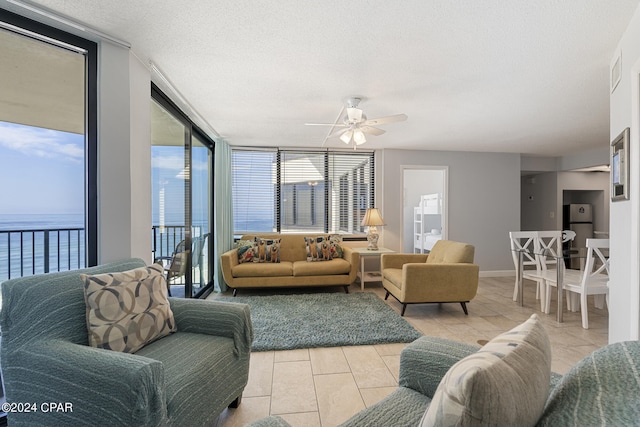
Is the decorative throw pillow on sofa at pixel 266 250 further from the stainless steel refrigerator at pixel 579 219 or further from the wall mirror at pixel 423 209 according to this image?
the stainless steel refrigerator at pixel 579 219

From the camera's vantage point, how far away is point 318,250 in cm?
461

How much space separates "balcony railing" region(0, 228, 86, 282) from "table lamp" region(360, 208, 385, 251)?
147 inches

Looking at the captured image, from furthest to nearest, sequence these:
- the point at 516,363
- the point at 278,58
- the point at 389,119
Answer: the point at 389,119 < the point at 278,58 < the point at 516,363

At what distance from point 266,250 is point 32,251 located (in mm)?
2749

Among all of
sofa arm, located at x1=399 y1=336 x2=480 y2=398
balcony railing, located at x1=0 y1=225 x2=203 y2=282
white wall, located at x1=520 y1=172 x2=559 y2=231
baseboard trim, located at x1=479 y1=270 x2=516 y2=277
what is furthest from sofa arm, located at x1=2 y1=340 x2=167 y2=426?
white wall, located at x1=520 y1=172 x2=559 y2=231

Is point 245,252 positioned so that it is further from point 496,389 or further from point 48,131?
point 496,389

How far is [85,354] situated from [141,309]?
0.36 meters

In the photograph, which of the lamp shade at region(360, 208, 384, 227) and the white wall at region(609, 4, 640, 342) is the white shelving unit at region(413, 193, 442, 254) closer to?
the lamp shade at region(360, 208, 384, 227)

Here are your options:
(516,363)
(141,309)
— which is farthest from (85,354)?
(516,363)

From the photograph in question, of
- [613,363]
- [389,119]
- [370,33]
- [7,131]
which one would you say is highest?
[370,33]

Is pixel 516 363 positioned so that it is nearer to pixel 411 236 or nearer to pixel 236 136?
pixel 236 136

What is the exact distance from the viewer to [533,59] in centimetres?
222

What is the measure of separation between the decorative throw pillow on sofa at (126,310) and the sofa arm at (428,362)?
135cm

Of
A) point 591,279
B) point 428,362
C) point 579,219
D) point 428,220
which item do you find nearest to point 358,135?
point 428,362
